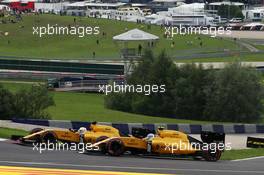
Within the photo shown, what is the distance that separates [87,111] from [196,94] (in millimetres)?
6448

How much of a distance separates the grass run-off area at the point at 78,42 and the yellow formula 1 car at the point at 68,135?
5217cm

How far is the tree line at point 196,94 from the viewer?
140 feet

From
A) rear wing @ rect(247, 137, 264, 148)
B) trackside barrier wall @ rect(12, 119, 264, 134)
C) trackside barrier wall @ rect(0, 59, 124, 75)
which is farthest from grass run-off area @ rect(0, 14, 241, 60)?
rear wing @ rect(247, 137, 264, 148)

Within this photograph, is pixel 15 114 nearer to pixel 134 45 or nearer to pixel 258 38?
pixel 134 45

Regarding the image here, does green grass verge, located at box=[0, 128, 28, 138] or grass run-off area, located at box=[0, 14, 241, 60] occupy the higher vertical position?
green grass verge, located at box=[0, 128, 28, 138]

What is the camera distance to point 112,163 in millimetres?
20188

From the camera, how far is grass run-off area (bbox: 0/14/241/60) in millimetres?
A: 83438

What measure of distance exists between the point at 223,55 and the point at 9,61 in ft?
85.1

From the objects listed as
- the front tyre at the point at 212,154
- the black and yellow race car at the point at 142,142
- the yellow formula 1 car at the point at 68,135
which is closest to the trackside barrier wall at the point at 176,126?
the yellow formula 1 car at the point at 68,135

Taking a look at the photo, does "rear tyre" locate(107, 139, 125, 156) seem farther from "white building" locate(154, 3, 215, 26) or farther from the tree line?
"white building" locate(154, 3, 215, 26)

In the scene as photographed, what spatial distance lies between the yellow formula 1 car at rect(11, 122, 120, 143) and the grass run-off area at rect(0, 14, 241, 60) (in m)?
52.2

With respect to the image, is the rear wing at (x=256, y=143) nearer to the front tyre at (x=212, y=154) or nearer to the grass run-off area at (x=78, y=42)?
the front tyre at (x=212, y=154)

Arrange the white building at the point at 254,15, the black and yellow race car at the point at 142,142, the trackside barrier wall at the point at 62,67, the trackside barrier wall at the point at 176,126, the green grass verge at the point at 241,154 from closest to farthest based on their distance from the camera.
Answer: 1. the black and yellow race car at the point at 142,142
2. the green grass verge at the point at 241,154
3. the trackside barrier wall at the point at 176,126
4. the trackside barrier wall at the point at 62,67
5. the white building at the point at 254,15

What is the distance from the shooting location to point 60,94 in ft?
166
